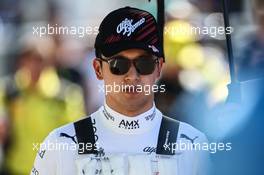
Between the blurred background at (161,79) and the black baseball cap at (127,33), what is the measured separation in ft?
0.12

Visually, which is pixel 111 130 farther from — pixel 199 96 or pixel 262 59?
pixel 262 59

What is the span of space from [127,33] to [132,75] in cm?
15

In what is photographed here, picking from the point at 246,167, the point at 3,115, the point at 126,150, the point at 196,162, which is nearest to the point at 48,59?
the point at 3,115

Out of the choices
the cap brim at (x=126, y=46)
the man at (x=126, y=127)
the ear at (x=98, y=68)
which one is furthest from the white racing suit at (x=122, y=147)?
the cap brim at (x=126, y=46)

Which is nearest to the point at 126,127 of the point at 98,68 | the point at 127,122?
the point at 127,122

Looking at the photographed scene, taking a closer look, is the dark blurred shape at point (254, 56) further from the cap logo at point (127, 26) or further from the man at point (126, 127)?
the cap logo at point (127, 26)

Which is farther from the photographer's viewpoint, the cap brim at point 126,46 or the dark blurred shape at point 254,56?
the dark blurred shape at point 254,56

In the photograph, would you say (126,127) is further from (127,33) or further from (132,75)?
(127,33)

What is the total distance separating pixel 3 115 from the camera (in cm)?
251

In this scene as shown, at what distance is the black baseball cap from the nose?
0.08m

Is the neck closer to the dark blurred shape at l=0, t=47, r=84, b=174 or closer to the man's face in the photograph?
the man's face

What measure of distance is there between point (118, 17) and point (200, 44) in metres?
0.32

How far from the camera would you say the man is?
2.40m

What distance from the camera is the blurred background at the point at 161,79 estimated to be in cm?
248
